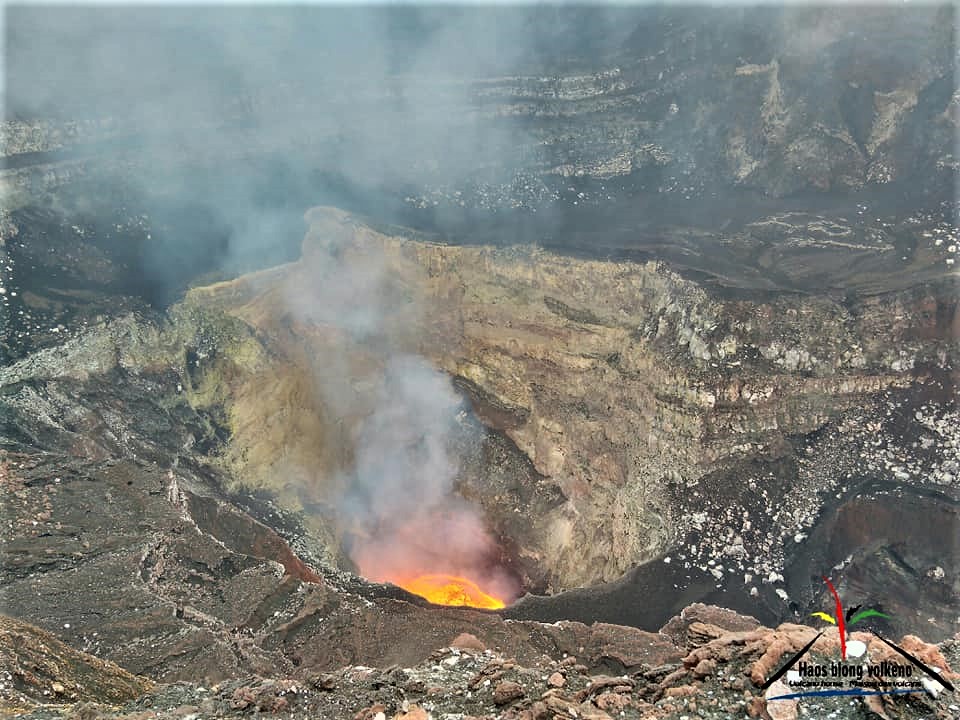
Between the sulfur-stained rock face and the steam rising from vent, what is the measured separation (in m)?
0.15

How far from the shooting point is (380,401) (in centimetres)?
2998

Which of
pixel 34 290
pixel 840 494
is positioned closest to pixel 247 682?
pixel 840 494

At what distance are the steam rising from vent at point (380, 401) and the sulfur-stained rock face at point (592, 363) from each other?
15 cm

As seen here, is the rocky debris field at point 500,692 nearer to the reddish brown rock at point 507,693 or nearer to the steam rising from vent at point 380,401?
the reddish brown rock at point 507,693

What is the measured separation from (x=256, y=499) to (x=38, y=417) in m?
7.97

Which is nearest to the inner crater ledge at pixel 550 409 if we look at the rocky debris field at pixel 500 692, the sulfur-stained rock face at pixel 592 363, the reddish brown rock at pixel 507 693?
the sulfur-stained rock face at pixel 592 363

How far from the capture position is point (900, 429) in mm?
21281

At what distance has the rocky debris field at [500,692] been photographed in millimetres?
9383

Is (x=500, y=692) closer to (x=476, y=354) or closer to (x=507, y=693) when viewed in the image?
(x=507, y=693)

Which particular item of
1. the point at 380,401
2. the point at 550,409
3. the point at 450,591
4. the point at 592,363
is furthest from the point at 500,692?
the point at 380,401

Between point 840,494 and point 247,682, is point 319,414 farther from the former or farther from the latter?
point 840,494

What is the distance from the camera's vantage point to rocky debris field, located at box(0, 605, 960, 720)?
938 cm

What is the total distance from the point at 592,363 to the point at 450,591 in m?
10.3

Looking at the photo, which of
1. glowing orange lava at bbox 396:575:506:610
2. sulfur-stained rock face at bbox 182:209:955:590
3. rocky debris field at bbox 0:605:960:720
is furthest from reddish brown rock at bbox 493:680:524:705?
glowing orange lava at bbox 396:575:506:610
